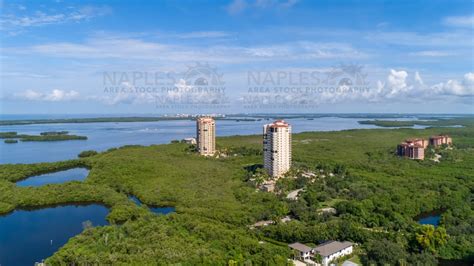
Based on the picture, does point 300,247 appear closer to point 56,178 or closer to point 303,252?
point 303,252

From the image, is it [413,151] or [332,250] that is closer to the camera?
[332,250]

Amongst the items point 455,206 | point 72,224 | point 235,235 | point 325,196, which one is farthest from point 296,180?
point 72,224

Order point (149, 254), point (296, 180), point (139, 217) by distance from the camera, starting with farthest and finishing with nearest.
→ point (296, 180), point (139, 217), point (149, 254)

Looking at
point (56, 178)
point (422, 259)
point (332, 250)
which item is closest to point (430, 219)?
point (422, 259)

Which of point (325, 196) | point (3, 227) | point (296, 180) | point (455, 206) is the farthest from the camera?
point (296, 180)

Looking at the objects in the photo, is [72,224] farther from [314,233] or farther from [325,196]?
[325,196]

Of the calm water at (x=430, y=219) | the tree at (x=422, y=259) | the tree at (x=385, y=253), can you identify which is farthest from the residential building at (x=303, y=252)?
the calm water at (x=430, y=219)

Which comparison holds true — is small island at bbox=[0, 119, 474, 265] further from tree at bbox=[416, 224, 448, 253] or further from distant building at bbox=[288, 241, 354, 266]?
distant building at bbox=[288, 241, 354, 266]
